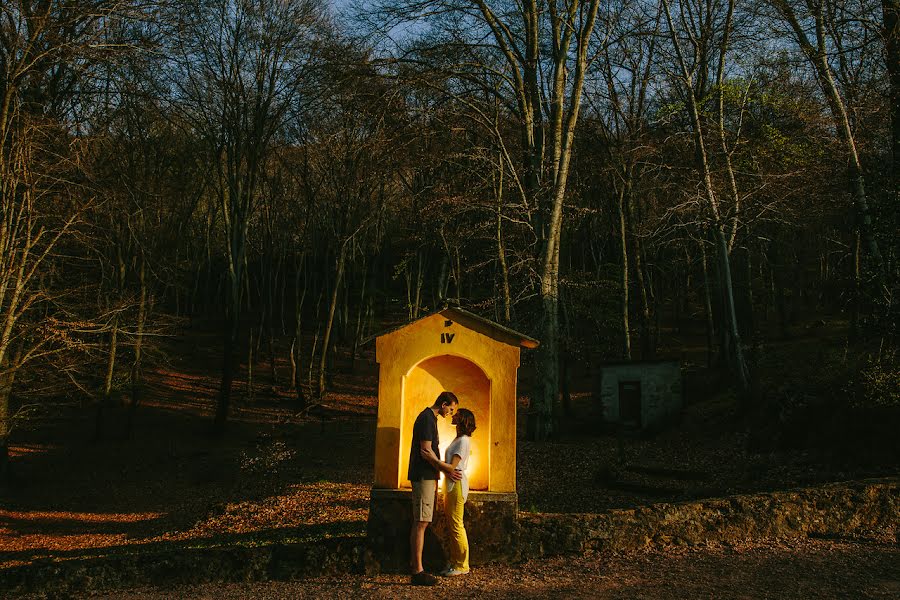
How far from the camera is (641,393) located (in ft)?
69.9

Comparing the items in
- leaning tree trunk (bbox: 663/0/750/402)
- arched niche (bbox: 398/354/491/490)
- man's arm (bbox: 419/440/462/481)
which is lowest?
man's arm (bbox: 419/440/462/481)

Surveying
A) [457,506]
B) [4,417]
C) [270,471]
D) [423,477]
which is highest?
[4,417]

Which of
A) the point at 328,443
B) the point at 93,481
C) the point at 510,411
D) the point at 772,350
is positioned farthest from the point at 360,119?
the point at 772,350

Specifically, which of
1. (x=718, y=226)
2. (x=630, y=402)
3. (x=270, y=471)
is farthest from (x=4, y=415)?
(x=718, y=226)

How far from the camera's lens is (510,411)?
728 cm

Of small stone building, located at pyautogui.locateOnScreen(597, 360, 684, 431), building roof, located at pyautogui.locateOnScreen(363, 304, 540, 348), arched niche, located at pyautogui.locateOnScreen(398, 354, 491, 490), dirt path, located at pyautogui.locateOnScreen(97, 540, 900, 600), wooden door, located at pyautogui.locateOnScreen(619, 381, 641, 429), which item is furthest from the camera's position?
wooden door, located at pyautogui.locateOnScreen(619, 381, 641, 429)

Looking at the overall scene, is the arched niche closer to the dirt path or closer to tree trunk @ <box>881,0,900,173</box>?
the dirt path

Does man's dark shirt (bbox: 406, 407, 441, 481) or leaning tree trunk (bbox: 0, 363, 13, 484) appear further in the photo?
leaning tree trunk (bbox: 0, 363, 13, 484)

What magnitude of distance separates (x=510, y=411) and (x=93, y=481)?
50.7 feet

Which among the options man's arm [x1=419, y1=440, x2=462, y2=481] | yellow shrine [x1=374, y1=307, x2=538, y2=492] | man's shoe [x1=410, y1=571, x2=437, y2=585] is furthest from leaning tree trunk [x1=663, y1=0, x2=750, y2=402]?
man's shoe [x1=410, y1=571, x2=437, y2=585]

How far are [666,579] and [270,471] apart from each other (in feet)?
39.2

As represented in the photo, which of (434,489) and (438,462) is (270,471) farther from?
(438,462)

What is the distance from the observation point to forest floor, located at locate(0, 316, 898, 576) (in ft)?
35.9

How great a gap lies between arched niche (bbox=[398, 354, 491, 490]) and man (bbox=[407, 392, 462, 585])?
106 cm
